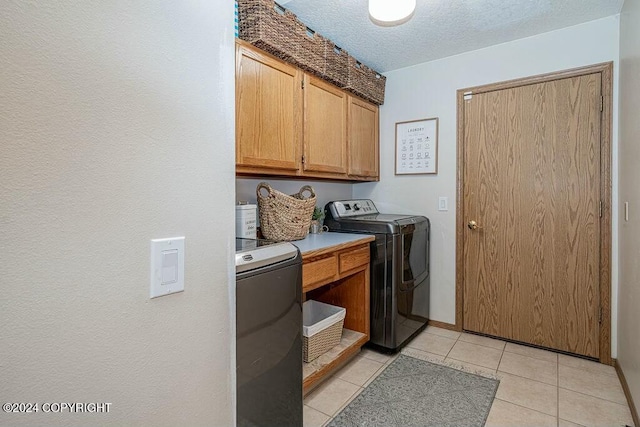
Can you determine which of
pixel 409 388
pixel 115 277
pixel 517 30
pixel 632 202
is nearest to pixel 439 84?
pixel 517 30

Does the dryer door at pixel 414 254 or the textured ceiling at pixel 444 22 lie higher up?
the textured ceiling at pixel 444 22

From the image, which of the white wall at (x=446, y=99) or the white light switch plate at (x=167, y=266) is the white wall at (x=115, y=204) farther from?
the white wall at (x=446, y=99)

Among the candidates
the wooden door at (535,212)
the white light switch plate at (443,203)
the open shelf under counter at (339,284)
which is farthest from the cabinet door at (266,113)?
the wooden door at (535,212)

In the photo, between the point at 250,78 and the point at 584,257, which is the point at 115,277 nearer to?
the point at 250,78

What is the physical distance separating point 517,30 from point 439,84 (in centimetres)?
65

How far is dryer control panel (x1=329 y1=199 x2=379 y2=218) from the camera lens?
8.87 feet

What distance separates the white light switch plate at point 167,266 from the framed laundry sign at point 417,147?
2.53 metres

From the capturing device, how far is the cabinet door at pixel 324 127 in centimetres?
227

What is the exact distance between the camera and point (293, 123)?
215 cm

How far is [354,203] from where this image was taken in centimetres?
291

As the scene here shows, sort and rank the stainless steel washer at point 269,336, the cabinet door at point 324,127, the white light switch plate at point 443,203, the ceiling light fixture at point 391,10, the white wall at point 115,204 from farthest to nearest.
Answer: the white light switch plate at point 443,203, the cabinet door at point 324,127, the ceiling light fixture at point 391,10, the stainless steel washer at point 269,336, the white wall at point 115,204

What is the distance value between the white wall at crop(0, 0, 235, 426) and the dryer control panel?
189 centimetres

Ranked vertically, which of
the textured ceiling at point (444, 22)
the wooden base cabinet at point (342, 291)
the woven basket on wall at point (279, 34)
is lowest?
the wooden base cabinet at point (342, 291)

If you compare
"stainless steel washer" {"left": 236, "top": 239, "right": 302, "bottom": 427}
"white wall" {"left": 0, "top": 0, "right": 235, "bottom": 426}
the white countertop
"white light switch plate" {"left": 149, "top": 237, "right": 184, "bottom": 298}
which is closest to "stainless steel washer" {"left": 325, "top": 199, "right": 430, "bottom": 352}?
the white countertop
